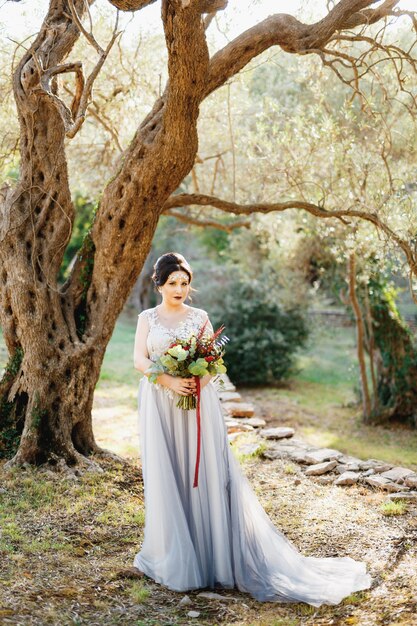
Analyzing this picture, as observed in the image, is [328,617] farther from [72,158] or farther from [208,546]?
[72,158]

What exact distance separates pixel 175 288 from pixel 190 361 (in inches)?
25.4

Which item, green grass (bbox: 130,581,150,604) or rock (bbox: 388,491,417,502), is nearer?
green grass (bbox: 130,581,150,604)

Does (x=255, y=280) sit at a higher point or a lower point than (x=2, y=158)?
lower

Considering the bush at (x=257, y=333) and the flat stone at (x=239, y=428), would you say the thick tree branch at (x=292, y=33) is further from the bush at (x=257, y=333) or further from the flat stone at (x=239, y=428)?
the bush at (x=257, y=333)

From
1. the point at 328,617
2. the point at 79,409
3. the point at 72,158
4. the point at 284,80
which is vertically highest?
the point at 284,80

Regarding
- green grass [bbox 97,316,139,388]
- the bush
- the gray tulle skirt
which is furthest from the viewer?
the bush

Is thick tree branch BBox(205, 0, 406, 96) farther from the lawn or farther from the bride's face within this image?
the lawn

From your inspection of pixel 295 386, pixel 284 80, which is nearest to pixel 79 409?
pixel 284 80

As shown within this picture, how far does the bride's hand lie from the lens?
473 cm

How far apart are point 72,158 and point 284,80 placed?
4.92 m

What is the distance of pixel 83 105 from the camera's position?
567 centimetres

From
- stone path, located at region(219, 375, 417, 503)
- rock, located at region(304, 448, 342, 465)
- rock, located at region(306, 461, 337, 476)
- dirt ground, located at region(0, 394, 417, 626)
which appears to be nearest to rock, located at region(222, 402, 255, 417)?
stone path, located at region(219, 375, 417, 503)

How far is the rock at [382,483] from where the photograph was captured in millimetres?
6814

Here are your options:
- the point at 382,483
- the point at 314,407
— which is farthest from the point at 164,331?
the point at 314,407
